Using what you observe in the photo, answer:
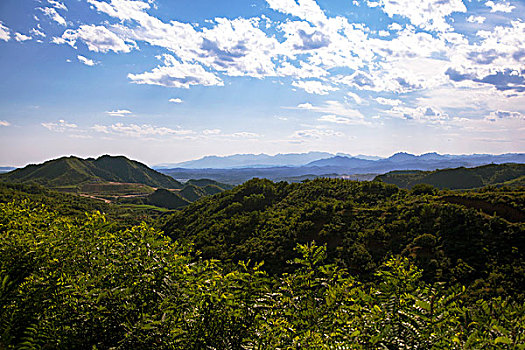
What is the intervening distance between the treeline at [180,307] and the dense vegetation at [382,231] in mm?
12371

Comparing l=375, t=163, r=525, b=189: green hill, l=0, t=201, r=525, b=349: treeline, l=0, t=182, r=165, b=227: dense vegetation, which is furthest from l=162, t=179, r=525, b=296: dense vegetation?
l=375, t=163, r=525, b=189: green hill

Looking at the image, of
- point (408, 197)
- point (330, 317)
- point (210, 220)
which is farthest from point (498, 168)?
point (330, 317)

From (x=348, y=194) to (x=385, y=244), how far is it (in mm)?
18544

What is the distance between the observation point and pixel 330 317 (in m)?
4.65

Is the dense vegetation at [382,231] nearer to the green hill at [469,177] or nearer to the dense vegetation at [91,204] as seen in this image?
the dense vegetation at [91,204]

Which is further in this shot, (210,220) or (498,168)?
(498,168)

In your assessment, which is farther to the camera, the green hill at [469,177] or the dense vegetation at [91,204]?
the green hill at [469,177]

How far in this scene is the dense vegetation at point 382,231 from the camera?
1067 inches

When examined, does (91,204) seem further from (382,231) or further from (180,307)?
(180,307)

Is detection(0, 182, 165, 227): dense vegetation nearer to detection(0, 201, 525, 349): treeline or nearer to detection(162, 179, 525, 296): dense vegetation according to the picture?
detection(162, 179, 525, 296): dense vegetation

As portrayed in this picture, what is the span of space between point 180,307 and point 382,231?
3508 cm

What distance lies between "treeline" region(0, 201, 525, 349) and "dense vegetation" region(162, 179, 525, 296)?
12371mm

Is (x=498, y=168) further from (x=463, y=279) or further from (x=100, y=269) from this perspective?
(x=100, y=269)

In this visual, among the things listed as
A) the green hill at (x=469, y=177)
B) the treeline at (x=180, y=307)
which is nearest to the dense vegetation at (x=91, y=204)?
the green hill at (x=469, y=177)
